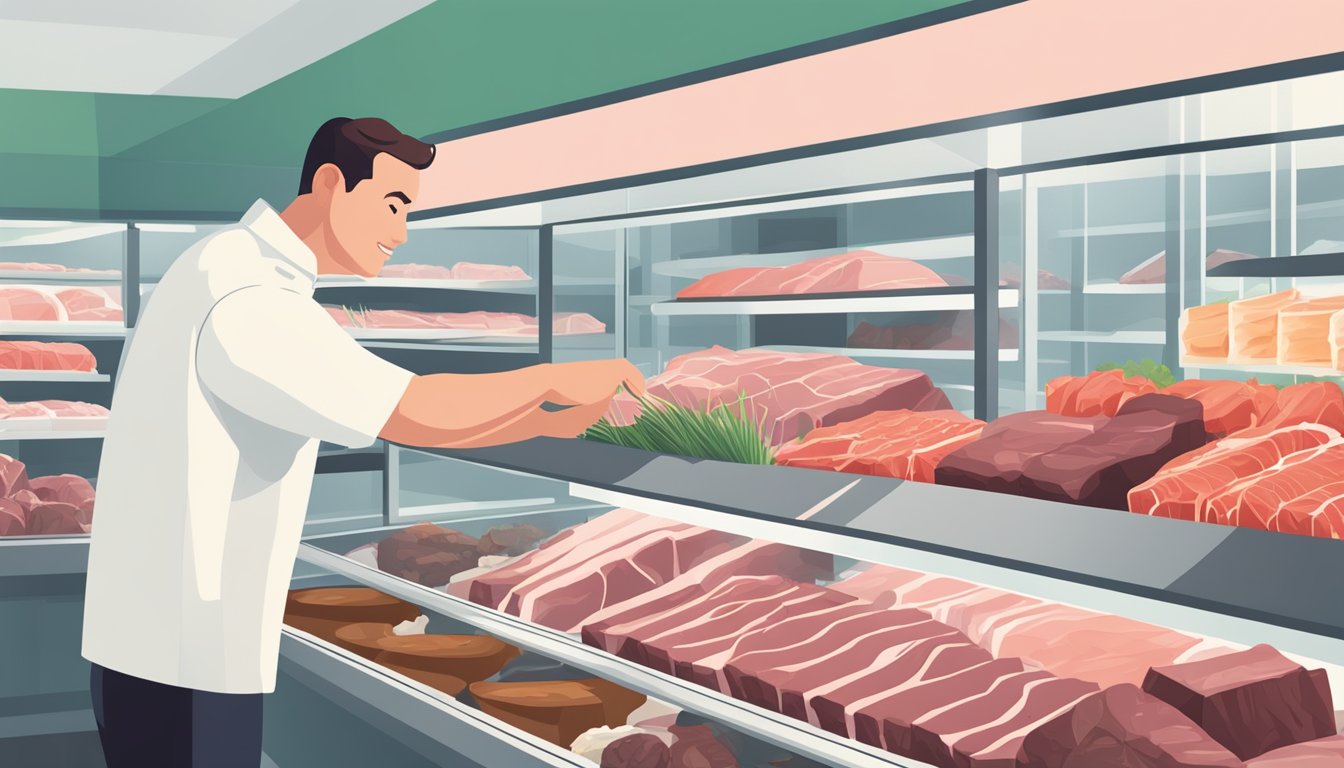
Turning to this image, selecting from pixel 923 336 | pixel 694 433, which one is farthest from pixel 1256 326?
pixel 694 433

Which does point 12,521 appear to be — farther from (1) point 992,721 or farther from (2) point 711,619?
(1) point 992,721

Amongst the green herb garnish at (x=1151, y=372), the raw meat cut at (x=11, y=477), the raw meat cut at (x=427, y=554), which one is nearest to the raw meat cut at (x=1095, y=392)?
the green herb garnish at (x=1151, y=372)

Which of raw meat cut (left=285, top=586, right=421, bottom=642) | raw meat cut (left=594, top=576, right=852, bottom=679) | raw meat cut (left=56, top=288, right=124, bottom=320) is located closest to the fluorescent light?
raw meat cut (left=56, top=288, right=124, bottom=320)

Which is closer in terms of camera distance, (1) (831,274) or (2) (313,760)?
(1) (831,274)

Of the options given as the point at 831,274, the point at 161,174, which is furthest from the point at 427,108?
the point at 161,174

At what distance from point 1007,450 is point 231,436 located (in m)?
1.31

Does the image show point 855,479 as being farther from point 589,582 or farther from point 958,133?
point 589,582

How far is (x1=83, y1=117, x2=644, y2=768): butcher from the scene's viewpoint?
5.96ft

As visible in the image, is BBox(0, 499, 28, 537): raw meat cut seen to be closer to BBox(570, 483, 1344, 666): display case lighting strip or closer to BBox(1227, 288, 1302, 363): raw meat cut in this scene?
BBox(570, 483, 1344, 666): display case lighting strip

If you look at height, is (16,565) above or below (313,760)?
above

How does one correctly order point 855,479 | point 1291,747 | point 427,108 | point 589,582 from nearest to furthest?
point 1291,747, point 855,479, point 589,582, point 427,108

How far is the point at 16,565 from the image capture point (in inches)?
168

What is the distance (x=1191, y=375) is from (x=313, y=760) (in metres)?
2.86

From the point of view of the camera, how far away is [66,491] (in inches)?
183
